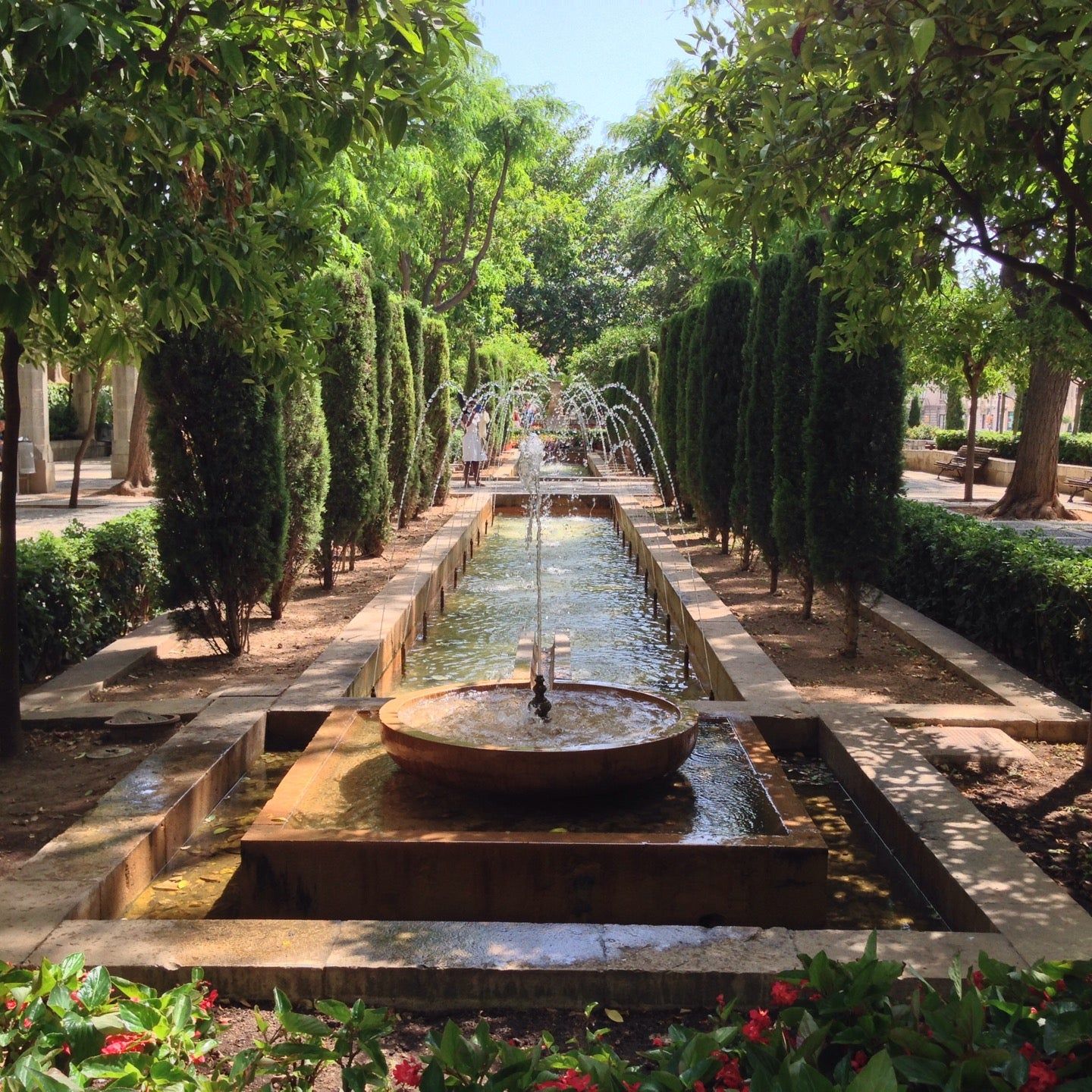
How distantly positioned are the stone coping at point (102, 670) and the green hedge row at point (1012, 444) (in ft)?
62.6

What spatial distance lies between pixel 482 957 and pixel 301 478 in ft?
21.2

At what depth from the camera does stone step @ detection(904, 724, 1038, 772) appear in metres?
5.25

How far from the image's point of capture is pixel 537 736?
466cm

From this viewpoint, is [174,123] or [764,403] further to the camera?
[764,403]

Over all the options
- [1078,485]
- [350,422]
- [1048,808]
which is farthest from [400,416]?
[1078,485]

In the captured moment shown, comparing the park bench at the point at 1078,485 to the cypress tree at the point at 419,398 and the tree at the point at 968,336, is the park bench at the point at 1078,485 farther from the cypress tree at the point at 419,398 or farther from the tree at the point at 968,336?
Result: the cypress tree at the point at 419,398

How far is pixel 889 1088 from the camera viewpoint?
1792 mm

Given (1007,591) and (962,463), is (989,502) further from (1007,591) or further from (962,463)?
(1007,591)

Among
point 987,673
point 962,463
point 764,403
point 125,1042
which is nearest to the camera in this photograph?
point 125,1042

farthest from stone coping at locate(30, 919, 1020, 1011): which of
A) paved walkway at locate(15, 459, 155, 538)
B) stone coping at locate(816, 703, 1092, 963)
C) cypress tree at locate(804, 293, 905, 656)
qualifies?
paved walkway at locate(15, 459, 155, 538)

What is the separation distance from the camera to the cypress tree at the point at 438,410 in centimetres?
1700

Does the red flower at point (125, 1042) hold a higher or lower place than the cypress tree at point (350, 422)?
lower

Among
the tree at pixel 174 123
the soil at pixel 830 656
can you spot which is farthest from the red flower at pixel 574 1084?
the soil at pixel 830 656

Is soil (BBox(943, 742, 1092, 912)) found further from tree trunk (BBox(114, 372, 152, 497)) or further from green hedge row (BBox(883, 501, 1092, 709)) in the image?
tree trunk (BBox(114, 372, 152, 497))
